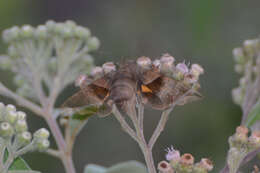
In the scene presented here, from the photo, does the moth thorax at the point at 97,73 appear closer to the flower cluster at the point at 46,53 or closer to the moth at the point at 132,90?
the moth at the point at 132,90

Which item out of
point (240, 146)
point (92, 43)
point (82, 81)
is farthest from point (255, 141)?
point (92, 43)

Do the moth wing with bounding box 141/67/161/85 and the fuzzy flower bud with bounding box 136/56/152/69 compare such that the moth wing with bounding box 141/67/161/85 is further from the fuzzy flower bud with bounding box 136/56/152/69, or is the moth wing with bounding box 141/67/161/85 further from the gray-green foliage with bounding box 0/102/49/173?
the gray-green foliage with bounding box 0/102/49/173

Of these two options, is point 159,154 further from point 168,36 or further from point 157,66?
point 157,66

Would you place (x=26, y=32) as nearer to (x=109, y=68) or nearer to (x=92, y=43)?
(x=92, y=43)

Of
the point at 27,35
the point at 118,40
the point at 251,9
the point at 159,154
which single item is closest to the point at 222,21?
the point at 251,9

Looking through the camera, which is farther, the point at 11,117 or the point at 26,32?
the point at 26,32

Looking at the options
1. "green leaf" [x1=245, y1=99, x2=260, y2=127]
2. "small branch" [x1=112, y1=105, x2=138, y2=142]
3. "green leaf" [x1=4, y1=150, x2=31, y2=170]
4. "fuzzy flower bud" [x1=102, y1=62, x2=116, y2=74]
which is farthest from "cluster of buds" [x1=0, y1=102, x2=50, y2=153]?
"green leaf" [x1=245, y1=99, x2=260, y2=127]
